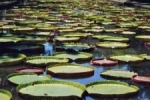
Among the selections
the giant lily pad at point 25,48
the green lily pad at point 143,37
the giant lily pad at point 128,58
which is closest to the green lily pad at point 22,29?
the giant lily pad at point 25,48

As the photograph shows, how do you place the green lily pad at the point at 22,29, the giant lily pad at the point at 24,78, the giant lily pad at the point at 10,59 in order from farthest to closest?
1. the green lily pad at the point at 22,29
2. the giant lily pad at the point at 10,59
3. the giant lily pad at the point at 24,78

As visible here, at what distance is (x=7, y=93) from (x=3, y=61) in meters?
1.72

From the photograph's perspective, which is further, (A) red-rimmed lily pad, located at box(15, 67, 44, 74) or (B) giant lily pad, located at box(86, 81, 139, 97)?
(A) red-rimmed lily pad, located at box(15, 67, 44, 74)

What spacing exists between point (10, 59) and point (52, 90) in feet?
6.17

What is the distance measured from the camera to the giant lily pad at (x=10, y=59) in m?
6.31

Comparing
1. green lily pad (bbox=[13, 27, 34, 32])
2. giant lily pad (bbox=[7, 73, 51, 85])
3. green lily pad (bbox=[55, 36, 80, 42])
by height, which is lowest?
giant lily pad (bbox=[7, 73, 51, 85])

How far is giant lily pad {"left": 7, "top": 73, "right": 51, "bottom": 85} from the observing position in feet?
17.3

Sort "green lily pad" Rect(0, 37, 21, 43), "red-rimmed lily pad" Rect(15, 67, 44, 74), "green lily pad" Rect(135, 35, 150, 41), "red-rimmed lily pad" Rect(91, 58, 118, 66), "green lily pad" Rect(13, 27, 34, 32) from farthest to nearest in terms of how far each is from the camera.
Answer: "green lily pad" Rect(13, 27, 34, 32)
"green lily pad" Rect(135, 35, 150, 41)
"green lily pad" Rect(0, 37, 21, 43)
"red-rimmed lily pad" Rect(91, 58, 118, 66)
"red-rimmed lily pad" Rect(15, 67, 44, 74)

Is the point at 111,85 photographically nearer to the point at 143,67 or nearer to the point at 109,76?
the point at 109,76

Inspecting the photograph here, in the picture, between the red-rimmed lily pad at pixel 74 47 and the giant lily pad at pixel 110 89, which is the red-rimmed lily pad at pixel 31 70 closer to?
the giant lily pad at pixel 110 89

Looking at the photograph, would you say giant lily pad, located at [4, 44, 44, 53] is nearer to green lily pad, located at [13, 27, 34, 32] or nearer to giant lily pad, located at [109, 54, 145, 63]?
giant lily pad, located at [109, 54, 145, 63]

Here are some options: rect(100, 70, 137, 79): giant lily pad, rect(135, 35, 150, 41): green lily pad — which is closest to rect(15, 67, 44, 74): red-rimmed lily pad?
rect(100, 70, 137, 79): giant lily pad

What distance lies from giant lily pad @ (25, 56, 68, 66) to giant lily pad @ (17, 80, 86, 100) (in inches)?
48.4

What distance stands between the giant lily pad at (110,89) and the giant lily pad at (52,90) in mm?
178
